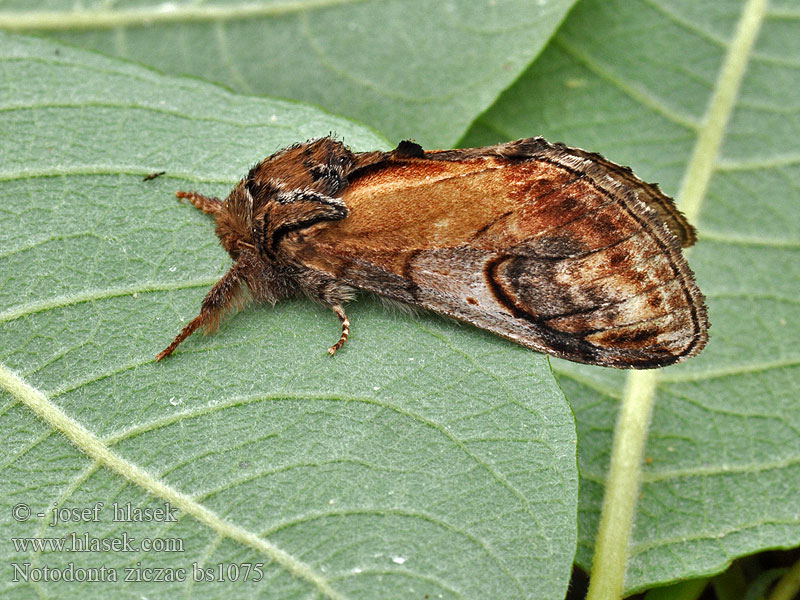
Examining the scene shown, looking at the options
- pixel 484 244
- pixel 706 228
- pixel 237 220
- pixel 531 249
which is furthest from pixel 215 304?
pixel 706 228

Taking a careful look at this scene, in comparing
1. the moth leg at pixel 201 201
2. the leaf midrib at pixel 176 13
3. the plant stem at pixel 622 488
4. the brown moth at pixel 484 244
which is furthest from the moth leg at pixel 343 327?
the leaf midrib at pixel 176 13

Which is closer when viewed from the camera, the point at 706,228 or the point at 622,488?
the point at 622,488

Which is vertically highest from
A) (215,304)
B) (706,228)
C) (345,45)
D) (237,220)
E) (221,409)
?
(345,45)

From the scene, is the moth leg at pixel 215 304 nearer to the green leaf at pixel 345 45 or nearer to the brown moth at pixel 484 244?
the brown moth at pixel 484 244

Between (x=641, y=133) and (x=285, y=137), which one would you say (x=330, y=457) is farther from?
(x=641, y=133)

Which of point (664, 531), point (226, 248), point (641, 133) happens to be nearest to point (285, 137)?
point (226, 248)

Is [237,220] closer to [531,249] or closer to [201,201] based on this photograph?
[201,201]

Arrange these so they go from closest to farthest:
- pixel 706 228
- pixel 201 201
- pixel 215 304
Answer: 1. pixel 215 304
2. pixel 201 201
3. pixel 706 228

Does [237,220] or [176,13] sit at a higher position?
[176,13]
